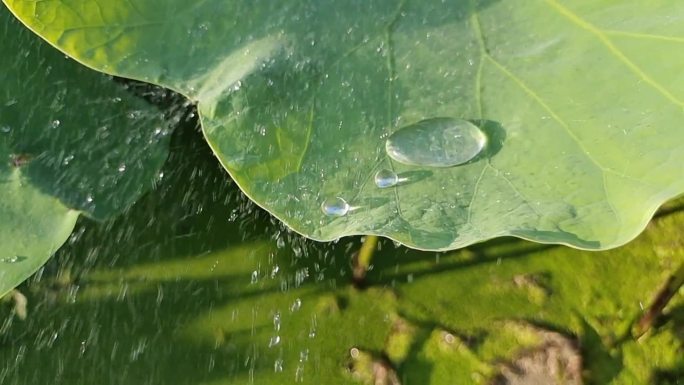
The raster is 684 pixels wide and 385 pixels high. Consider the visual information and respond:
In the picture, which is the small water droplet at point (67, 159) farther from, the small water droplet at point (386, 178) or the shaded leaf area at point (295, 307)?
the small water droplet at point (386, 178)

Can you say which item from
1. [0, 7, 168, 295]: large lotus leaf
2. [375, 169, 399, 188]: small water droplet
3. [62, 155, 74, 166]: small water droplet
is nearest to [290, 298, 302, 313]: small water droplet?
[0, 7, 168, 295]: large lotus leaf

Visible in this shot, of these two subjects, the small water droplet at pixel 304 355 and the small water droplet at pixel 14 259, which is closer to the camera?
the small water droplet at pixel 14 259

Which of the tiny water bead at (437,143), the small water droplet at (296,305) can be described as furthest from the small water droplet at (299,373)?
the tiny water bead at (437,143)

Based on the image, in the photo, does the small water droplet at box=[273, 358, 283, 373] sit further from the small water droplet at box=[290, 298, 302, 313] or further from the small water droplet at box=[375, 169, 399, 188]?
the small water droplet at box=[375, 169, 399, 188]

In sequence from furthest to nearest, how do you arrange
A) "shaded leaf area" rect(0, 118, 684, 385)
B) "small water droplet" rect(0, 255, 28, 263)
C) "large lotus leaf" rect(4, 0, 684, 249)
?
"shaded leaf area" rect(0, 118, 684, 385) → "small water droplet" rect(0, 255, 28, 263) → "large lotus leaf" rect(4, 0, 684, 249)

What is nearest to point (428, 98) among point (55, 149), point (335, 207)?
point (335, 207)

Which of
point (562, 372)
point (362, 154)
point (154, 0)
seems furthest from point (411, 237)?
point (562, 372)

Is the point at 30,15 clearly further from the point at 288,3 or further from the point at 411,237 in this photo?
the point at 411,237

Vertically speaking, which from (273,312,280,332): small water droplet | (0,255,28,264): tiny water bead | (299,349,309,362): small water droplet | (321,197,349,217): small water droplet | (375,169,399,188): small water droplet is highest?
(375,169,399,188): small water droplet
